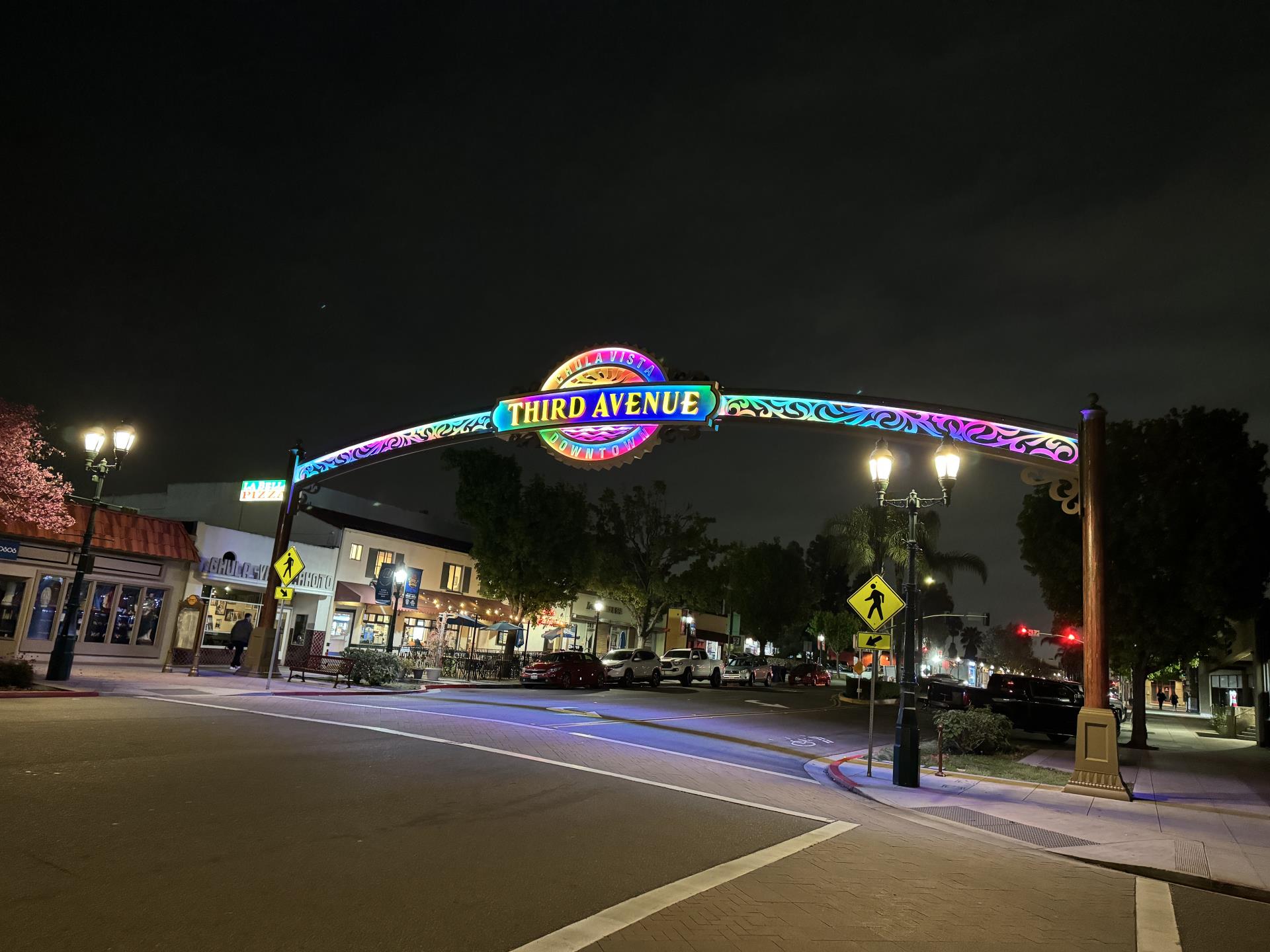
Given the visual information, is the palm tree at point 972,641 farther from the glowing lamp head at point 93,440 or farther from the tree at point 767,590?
the glowing lamp head at point 93,440

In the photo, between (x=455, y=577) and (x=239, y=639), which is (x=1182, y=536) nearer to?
(x=239, y=639)

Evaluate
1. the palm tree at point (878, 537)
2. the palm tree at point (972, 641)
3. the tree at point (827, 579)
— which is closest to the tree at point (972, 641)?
the palm tree at point (972, 641)

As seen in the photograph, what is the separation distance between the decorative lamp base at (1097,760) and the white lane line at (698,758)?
412cm

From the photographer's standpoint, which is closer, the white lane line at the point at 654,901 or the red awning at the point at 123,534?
the white lane line at the point at 654,901

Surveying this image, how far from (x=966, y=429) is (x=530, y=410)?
9.96 m

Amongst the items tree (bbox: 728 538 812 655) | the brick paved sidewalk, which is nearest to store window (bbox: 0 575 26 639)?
the brick paved sidewalk

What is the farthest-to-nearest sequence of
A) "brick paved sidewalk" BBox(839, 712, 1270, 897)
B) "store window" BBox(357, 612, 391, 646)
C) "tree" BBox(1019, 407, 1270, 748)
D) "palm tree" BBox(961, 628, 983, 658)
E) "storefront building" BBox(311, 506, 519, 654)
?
"palm tree" BBox(961, 628, 983, 658)
"store window" BBox(357, 612, 391, 646)
"storefront building" BBox(311, 506, 519, 654)
"tree" BBox(1019, 407, 1270, 748)
"brick paved sidewalk" BBox(839, 712, 1270, 897)

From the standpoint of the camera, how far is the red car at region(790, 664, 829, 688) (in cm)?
5203

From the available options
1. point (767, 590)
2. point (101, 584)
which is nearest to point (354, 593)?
point (101, 584)

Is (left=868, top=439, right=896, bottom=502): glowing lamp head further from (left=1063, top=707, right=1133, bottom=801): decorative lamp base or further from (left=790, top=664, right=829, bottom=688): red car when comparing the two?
(left=790, top=664, right=829, bottom=688): red car

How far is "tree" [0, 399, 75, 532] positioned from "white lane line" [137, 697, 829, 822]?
583cm

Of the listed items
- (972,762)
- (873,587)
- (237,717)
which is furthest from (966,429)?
(237,717)

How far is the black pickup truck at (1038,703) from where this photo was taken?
22.8 metres

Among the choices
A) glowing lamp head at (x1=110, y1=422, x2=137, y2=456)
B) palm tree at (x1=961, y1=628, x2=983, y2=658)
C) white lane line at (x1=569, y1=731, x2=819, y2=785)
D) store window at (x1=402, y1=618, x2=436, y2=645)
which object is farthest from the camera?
palm tree at (x1=961, y1=628, x2=983, y2=658)
